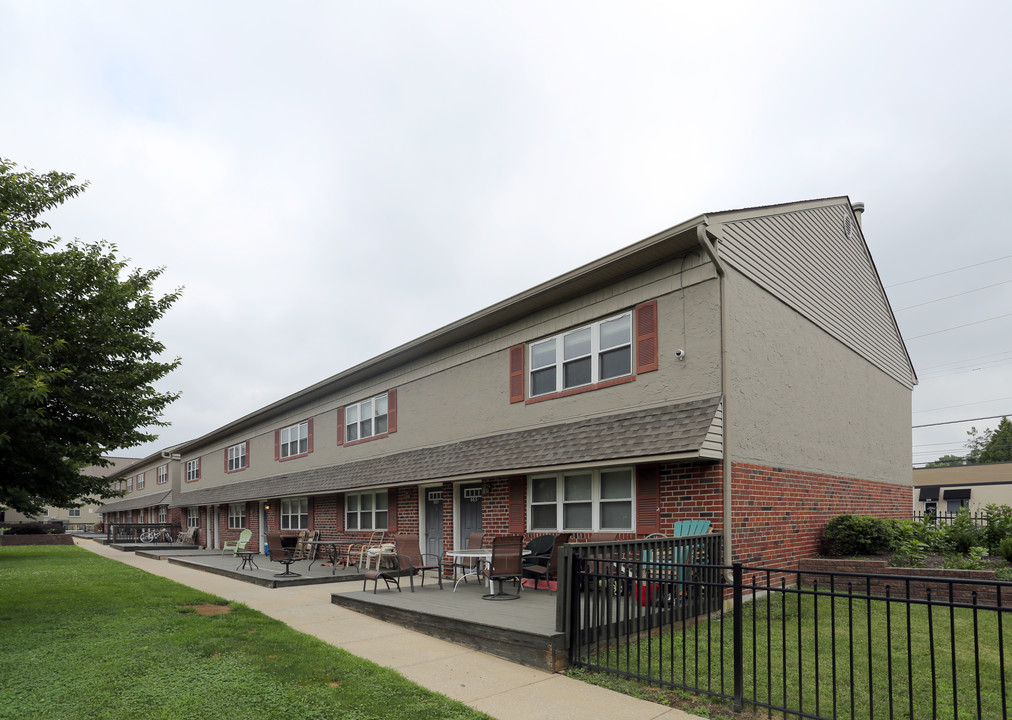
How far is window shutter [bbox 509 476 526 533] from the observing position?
13.1 metres

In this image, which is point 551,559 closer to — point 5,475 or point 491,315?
point 491,315

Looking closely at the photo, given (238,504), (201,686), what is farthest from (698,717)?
(238,504)

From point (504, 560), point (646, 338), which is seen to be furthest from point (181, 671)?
point (646, 338)

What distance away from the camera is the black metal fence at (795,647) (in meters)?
5.37

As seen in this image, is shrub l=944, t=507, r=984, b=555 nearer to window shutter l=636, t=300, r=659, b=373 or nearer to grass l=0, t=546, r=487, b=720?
window shutter l=636, t=300, r=659, b=373

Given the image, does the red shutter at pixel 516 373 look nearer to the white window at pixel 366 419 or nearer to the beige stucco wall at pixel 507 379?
the beige stucco wall at pixel 507 379

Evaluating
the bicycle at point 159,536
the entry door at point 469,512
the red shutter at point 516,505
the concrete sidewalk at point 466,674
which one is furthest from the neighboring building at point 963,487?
the bicycle at point 159,536

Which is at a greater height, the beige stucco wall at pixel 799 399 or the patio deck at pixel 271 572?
the beige stucco wall at pixel 799 399

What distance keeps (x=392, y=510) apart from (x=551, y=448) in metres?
7.23

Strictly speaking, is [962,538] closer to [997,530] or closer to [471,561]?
[997,530]

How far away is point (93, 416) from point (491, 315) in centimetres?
Answer: 748

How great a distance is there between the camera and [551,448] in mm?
11945

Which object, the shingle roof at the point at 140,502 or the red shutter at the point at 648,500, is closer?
the red shutter at the point at 648,500

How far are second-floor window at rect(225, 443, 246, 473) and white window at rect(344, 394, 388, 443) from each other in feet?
36.7
